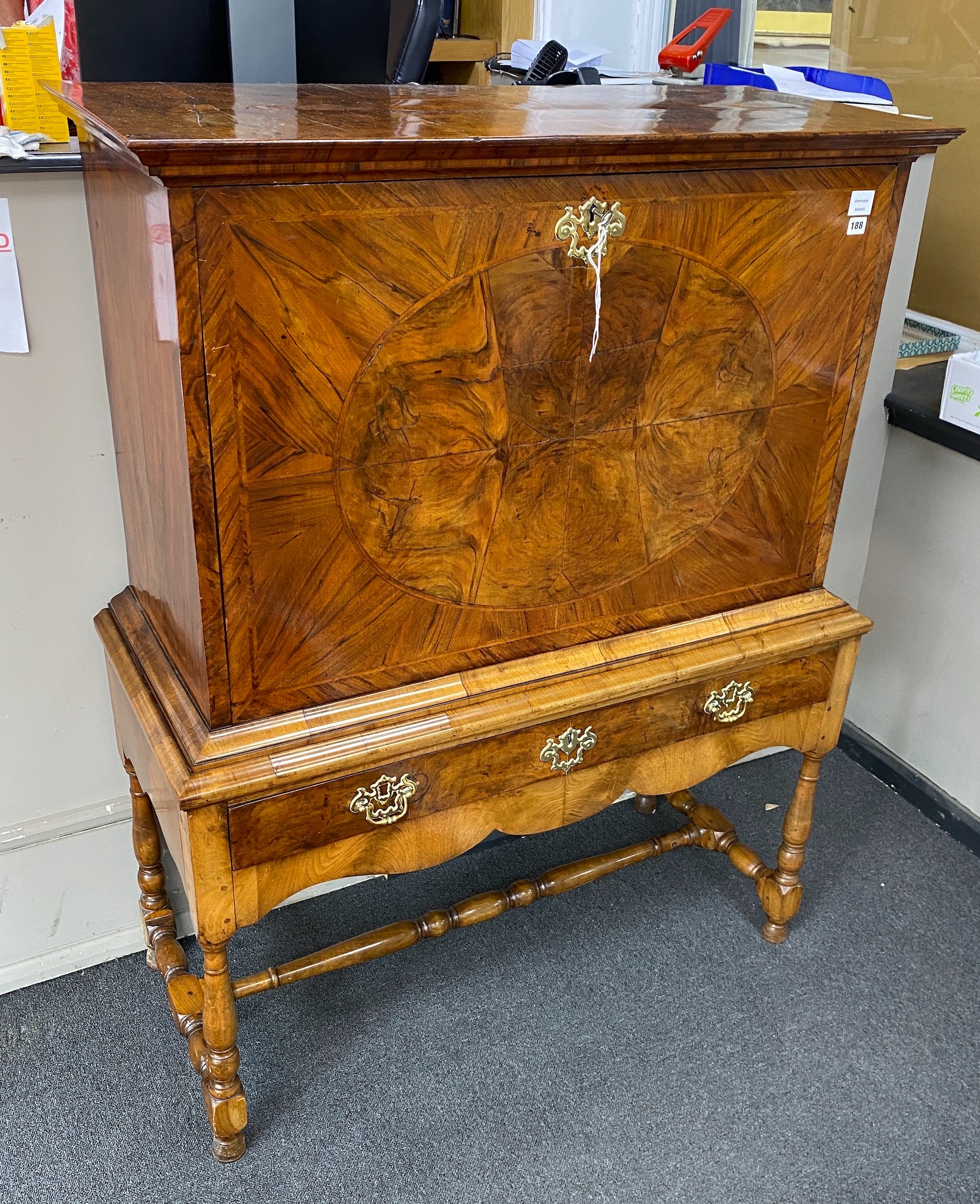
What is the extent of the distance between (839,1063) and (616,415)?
1.21 meters

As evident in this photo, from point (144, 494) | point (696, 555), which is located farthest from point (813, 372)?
point (144, 494)

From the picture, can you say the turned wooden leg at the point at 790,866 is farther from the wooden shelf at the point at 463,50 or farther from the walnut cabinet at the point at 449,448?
the wooden shelf at the point at 463,50

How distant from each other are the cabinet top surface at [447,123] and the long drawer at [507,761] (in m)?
0.76

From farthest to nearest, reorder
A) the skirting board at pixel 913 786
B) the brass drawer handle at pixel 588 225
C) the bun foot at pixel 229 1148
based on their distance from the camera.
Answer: the skirting board at pixel 913 786 < the bun foot at pixel 229 1148 < the brass drawer handle at pixel 588 225

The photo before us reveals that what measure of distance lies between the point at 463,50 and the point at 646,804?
2033mm

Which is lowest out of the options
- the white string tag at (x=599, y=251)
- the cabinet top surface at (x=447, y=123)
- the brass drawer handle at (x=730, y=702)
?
the brass drawer handle at (x=730, y=702)

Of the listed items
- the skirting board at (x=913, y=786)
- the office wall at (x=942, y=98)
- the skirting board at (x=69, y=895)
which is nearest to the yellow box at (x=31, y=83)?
the skirting board at (x=69, y=895)

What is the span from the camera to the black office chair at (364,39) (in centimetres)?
180

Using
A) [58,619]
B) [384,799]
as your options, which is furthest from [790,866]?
[58,619]

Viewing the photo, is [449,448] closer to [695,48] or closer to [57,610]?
[57,610]

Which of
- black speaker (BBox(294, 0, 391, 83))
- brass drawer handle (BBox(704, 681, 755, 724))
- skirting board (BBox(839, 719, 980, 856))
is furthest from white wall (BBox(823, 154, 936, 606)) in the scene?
black speaker (BBox(294, 0, 391, 83))

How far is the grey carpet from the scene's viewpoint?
1.68 m

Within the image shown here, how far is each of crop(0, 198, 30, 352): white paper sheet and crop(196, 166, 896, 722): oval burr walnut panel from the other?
0.53 meters

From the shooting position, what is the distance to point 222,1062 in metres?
1.59
